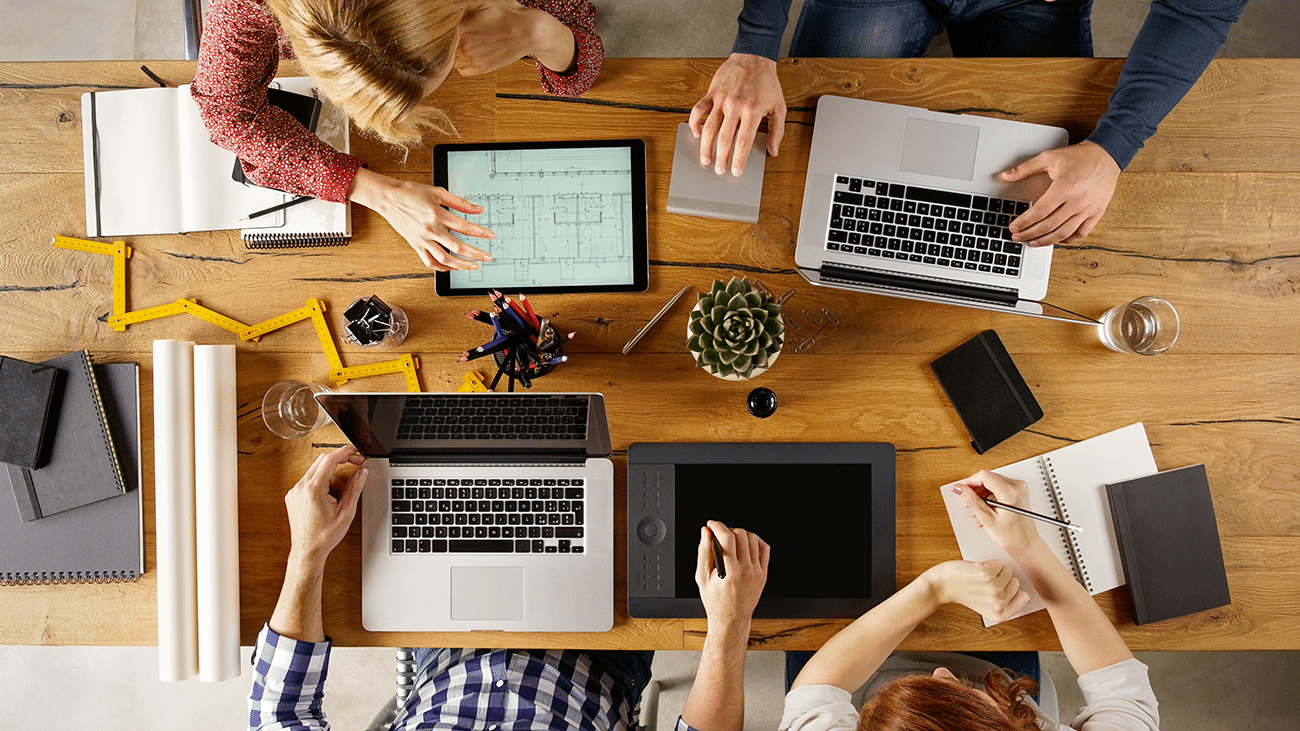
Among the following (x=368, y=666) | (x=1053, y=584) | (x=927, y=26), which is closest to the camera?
(x=1053, y=584)

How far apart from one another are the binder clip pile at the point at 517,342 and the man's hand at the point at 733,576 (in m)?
0.42

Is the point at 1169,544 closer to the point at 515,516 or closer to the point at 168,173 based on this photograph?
the point at 515,516

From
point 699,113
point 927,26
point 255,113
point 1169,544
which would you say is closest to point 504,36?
point 699,113

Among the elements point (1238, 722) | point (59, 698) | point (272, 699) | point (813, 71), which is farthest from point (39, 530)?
point (1238, 722)

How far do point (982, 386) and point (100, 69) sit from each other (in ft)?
5.85

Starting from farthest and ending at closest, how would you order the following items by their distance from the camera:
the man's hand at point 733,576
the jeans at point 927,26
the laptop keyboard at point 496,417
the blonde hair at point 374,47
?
the jeans at point 927,26 < the man's hand at point 733,576 < the laptop keyboard at point 496,417 < the blonde hair at point 374,47

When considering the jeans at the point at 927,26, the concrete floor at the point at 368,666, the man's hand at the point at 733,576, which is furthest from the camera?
the concrete floor at the point at 368,666

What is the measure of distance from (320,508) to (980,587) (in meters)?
1.16

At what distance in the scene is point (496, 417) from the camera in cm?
108

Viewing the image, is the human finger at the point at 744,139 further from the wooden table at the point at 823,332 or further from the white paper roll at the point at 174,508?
the white paper roll at the point at 174,508

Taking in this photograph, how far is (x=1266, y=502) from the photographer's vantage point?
1.20 m

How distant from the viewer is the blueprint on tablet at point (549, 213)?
1222mm

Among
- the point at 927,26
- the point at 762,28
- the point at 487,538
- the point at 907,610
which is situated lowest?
the point at 907,610

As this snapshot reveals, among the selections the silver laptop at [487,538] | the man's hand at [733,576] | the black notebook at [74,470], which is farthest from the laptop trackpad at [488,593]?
the black notebook at [74,470]
